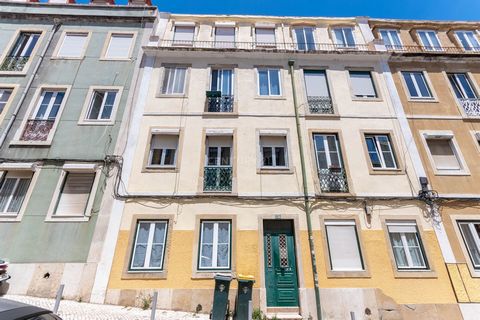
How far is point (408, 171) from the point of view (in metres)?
9.56

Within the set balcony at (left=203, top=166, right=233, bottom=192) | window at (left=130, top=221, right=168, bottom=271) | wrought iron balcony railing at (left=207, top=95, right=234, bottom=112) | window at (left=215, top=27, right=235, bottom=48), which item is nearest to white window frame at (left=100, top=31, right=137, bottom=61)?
window at (left=215, top=27, right=235, bottom=48)

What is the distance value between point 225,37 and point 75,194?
32.9ft

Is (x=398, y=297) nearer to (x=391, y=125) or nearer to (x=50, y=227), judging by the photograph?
A: (x=391, y=125)

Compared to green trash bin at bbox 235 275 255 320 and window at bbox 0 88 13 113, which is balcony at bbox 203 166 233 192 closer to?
green trash bin at bbox 235 275 255 320

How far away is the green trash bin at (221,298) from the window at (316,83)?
8.11 m

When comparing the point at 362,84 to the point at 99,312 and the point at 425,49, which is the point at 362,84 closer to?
the point at 425,49

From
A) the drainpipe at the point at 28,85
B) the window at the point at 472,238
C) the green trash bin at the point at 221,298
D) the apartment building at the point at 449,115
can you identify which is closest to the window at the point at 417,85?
the apartment building at the point at 449,115

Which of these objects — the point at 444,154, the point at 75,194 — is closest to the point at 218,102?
the point at 75,194

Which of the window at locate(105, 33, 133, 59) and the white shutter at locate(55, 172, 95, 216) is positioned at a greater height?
the window at locate(105, 33, 133, 59)

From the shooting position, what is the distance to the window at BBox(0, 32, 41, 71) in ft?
37.7

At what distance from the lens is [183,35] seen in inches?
534

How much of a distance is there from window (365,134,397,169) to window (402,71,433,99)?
2745 mm

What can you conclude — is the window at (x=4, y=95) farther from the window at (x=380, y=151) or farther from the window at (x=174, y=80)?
the window at (x=380, y=151)

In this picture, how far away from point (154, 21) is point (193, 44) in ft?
7.90
